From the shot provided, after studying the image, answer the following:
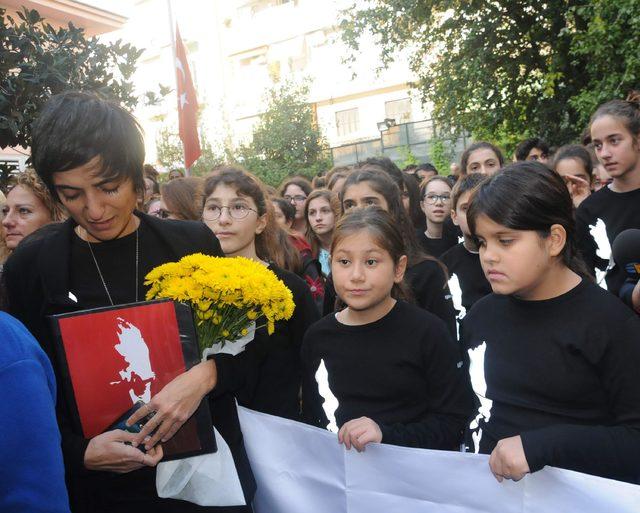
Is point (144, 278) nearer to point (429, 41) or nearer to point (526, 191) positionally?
point (526, 191)

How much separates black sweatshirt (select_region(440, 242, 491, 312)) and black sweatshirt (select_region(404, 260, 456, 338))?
0.39 m

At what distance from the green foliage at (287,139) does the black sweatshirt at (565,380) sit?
2133 centimetres

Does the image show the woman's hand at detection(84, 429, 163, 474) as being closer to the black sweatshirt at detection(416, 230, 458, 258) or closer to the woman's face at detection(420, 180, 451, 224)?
the black sweatshirt at detection(416, 230, 458, 258)

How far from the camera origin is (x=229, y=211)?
338 cm

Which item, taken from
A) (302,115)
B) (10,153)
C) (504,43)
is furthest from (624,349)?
(302,115)

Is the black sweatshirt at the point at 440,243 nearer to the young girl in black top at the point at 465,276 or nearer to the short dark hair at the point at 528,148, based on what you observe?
the young girl in black top at the point at 465,276

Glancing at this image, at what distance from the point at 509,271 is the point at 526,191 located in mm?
285

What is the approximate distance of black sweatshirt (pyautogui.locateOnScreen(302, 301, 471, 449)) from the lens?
92.2 inches

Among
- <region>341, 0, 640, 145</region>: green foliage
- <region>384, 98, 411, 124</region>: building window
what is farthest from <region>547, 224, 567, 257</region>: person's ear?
<region>384, 98, 411, 124</region>: building window

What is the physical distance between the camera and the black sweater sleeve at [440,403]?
2279 millimetres

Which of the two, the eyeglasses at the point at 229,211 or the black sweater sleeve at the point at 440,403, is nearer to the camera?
the black sweater sleeve at the point at 440,403

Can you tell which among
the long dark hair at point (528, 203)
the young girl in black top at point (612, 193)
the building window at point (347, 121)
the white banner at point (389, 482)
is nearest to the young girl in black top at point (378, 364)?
the white banner at point (389, 482)

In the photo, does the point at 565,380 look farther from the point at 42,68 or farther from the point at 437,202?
the point at 42,68

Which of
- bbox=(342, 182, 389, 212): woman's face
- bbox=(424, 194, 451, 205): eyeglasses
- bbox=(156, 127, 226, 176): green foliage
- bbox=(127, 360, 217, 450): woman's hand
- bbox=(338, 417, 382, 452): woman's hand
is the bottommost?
bbox=(338, 417, 382, 452): woman's hand
